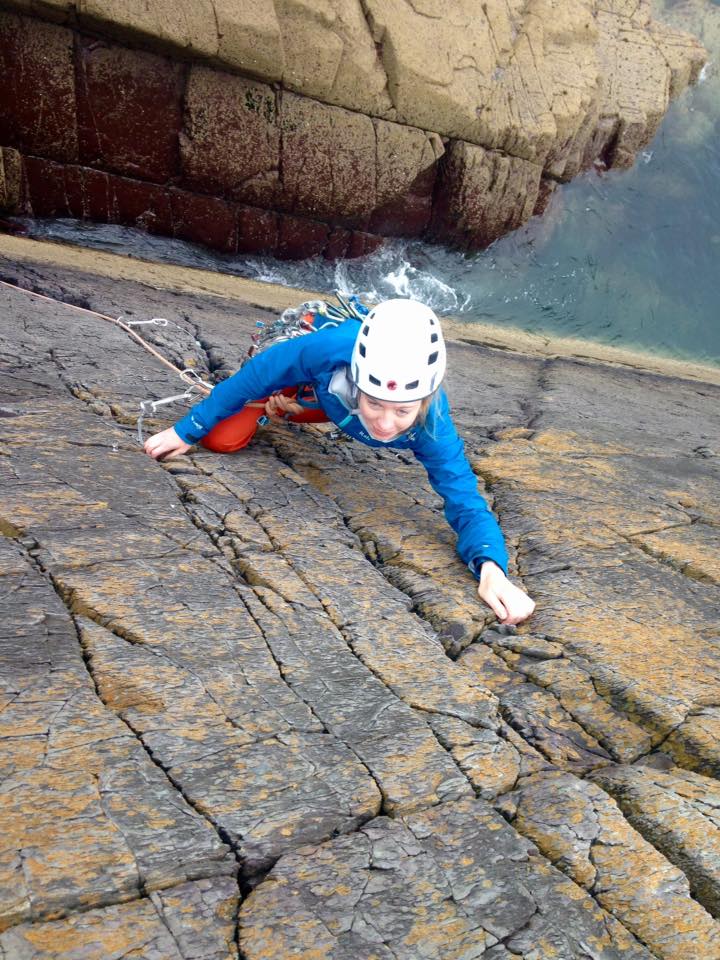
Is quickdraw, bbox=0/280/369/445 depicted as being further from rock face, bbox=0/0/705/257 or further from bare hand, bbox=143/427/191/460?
rock face, bbox=0/0/705/257

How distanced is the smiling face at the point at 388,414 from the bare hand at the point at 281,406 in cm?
74

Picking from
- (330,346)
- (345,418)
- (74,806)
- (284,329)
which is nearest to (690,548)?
(345,418)

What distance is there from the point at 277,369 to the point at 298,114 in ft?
17.0

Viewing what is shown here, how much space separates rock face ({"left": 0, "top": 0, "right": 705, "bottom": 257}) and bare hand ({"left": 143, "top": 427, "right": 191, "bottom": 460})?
15.0 feet

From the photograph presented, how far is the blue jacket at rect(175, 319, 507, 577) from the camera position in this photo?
331 centimetres

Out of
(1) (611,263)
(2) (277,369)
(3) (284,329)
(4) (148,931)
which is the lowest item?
(1) (611,263)

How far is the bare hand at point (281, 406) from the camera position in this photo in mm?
3910

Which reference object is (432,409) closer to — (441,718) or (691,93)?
(441,718)

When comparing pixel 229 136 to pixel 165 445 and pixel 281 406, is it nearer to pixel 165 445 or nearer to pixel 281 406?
pixel 281 406

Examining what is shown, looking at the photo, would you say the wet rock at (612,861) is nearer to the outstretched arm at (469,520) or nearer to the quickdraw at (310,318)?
the outstretched arm at (469,520)

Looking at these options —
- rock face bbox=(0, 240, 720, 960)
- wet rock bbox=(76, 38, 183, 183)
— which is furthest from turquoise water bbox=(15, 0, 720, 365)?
rock face bbox=(0, 240, 720, 960)

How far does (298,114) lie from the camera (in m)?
7.73

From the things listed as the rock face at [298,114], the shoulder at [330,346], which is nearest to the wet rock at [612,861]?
the shoulder at [330,346]

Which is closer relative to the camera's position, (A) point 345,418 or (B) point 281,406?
(A) point 345,418
